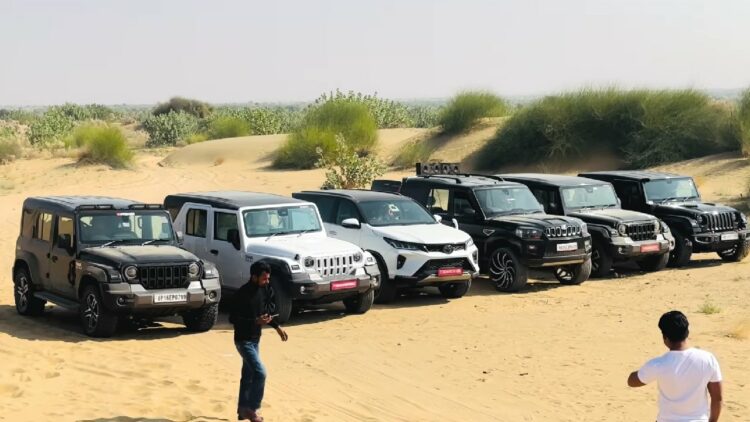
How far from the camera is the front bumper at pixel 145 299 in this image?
38.3 ft

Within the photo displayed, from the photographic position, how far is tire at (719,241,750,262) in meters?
18.8

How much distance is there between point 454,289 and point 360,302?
83.2 inches

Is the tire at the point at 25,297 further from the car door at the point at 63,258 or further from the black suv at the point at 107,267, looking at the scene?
the car door at the point at 63,258

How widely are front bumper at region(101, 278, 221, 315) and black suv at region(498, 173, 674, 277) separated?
7869 millimetres

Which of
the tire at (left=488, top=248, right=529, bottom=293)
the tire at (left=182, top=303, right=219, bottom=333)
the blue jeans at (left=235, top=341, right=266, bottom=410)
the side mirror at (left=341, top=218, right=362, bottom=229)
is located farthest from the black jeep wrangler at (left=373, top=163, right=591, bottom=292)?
the blue jeans at (left=235, top=341, right=266, bottom=410)

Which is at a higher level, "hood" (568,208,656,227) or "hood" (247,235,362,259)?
"hood" (568,208,656,227)

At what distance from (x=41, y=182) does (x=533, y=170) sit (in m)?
18.4

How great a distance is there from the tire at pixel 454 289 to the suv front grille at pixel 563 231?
1587 mm

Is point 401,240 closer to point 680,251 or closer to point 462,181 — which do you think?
point 462,181

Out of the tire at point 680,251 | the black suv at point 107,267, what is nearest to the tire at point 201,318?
the black suv at point 107,267

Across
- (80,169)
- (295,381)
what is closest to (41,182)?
(80,169)

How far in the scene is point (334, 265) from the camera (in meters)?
13.5

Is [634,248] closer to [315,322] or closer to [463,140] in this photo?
[315,322]

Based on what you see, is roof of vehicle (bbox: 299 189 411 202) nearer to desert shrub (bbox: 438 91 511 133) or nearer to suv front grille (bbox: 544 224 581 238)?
suv front grille (bbox: 544 224 581 238)
